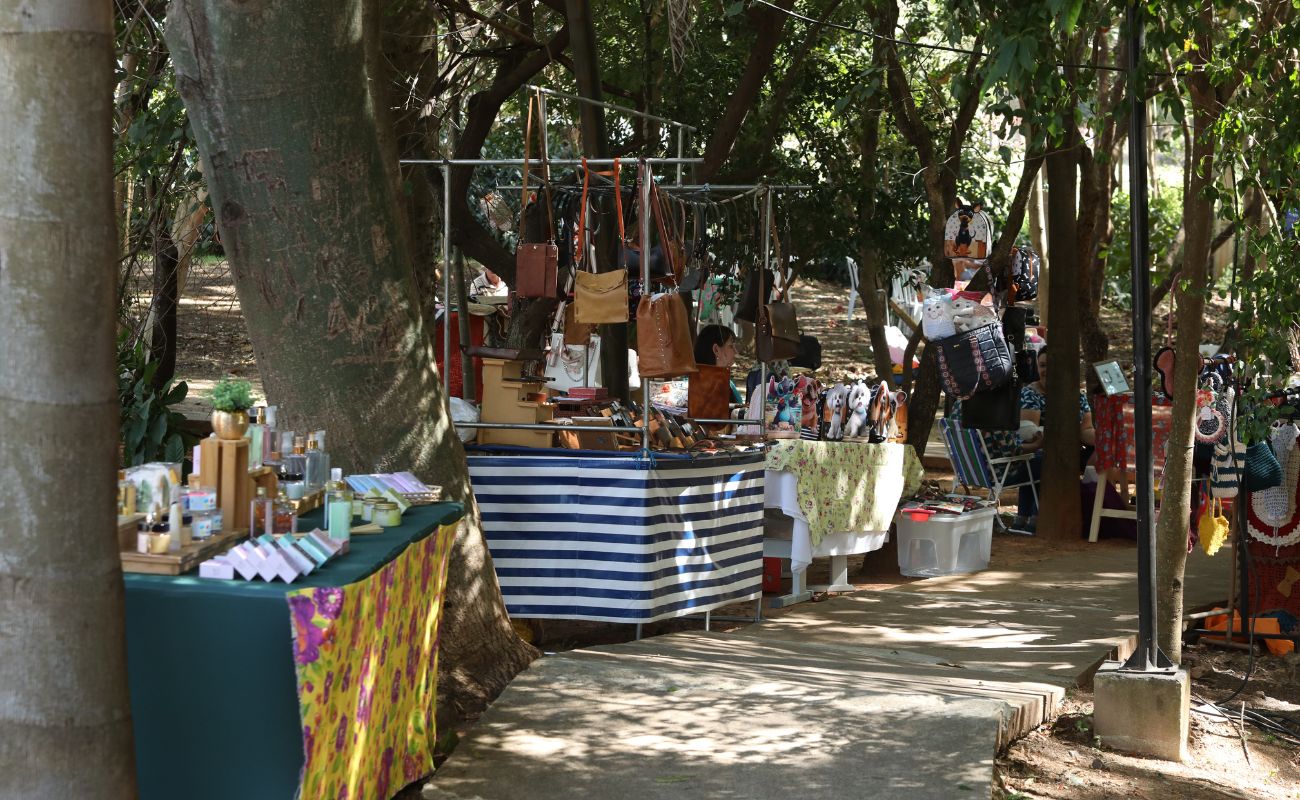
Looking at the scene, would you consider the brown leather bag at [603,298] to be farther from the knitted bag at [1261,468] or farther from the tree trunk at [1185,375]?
the knitted bag at [1261,468]

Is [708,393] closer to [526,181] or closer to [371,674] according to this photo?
[526,181]

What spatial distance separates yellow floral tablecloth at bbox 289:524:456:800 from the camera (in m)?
3.27

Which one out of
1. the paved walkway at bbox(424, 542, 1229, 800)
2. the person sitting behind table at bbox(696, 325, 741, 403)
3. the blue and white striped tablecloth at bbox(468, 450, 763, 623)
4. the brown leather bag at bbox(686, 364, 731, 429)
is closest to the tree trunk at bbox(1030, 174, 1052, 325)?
the brown leather bag at bbox(686, 364, 731, 429)

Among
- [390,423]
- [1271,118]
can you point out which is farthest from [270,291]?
[1271,118]

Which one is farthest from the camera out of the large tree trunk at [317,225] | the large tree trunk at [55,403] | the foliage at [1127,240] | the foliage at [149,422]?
the foliage at [1127,240]

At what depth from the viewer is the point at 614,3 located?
508 inches

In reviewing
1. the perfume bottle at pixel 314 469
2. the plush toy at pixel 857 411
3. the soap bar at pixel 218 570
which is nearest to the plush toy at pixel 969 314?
the plush toy at pixel 857 411

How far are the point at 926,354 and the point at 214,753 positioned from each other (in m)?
8.40

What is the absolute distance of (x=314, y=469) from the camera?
14.9ft

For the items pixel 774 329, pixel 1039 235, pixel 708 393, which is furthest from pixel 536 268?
pixel 1039 235

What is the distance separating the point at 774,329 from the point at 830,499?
3.74 ft

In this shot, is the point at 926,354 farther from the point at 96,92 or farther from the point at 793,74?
the point at 96,92

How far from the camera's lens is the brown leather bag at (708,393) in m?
8.79

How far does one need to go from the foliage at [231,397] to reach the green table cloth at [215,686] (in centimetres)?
65
